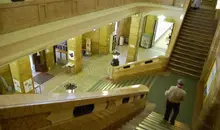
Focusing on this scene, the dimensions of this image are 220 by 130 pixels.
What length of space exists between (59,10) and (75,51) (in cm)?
601

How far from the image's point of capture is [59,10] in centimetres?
595

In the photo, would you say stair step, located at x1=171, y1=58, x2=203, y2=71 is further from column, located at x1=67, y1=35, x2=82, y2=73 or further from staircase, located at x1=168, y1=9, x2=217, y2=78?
column, located at x1=67, y1=35, x2=82, y2=73

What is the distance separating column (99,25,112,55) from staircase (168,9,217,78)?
600 centimetres

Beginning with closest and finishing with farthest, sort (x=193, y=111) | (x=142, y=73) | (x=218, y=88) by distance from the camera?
(x=218, y=88), (x=193, y=111), (x=142, y=73)

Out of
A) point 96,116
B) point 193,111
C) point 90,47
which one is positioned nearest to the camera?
point 96,116

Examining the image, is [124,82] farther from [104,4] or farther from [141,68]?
[104,4]

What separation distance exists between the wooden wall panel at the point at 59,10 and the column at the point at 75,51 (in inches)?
205

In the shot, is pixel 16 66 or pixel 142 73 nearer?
pixel 16 66

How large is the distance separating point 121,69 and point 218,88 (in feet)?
19.0

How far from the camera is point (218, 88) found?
188 inches

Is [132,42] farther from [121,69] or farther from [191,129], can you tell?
[191,129]

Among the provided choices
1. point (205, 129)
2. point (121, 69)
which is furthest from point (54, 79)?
point (205, 129)

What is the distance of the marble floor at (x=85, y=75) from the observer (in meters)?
11.0

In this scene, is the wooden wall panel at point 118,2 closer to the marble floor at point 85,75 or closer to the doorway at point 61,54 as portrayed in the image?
the marble floor at point 85,75
